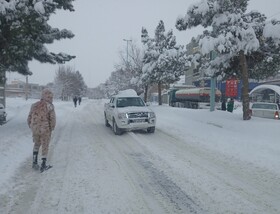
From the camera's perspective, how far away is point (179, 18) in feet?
62.8

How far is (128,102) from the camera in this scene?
17.6 m

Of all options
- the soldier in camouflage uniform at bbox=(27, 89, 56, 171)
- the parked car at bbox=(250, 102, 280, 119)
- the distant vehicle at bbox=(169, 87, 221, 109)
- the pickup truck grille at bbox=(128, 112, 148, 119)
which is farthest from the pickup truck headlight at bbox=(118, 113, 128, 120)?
the distant vehicle at bbox=(169, 87, 221, 109)

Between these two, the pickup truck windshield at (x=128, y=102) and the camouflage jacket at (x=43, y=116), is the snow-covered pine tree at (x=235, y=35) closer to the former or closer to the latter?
the pickup truck windshield at (x=128, y=102)

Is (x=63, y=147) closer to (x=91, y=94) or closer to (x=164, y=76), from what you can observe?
(x=164, y=76)

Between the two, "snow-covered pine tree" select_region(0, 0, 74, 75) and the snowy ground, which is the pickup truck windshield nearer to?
the snowy ground

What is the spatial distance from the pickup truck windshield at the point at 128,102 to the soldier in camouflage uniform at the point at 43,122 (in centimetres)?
845

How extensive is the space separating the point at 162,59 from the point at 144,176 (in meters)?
32.6

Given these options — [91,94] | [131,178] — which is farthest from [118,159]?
[91,94]

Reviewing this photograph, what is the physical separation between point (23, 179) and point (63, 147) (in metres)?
4.50

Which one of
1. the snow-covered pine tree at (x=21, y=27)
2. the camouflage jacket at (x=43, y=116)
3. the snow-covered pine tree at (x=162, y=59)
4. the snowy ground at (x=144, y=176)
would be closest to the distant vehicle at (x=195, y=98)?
the snow-covered pine tree at (x=162, y=59)

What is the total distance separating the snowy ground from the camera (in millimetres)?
6133

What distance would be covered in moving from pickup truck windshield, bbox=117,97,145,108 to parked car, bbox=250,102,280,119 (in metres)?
12.1

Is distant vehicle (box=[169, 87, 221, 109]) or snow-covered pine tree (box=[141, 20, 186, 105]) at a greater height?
snow-covered pine tree (box=[141, 20, 186, 105])

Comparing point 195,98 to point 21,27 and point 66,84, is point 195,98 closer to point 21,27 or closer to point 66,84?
point 21,27
